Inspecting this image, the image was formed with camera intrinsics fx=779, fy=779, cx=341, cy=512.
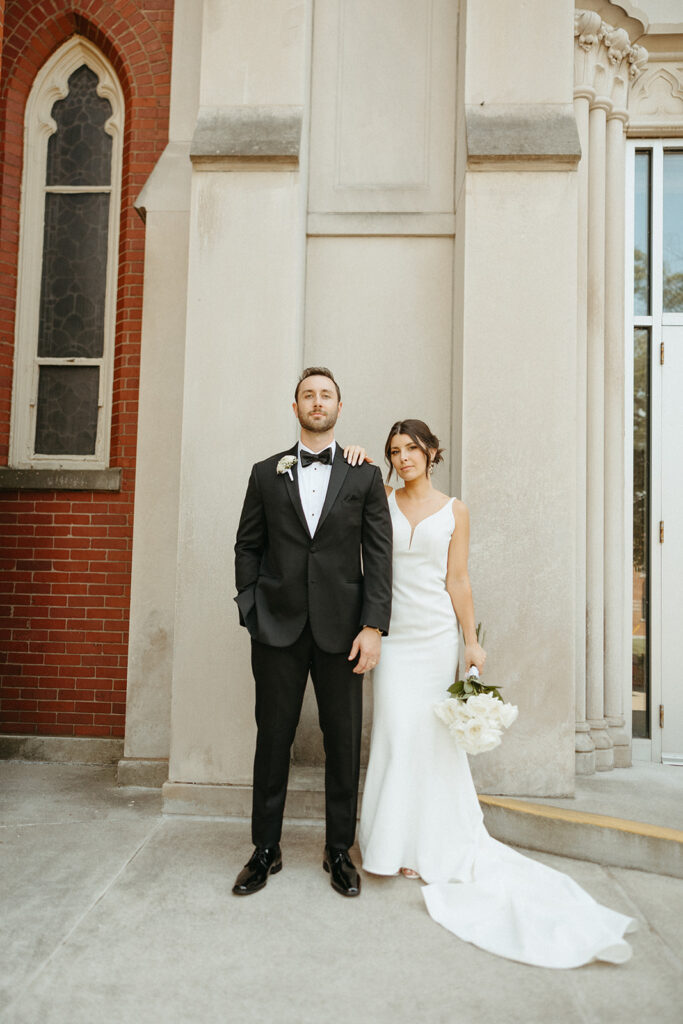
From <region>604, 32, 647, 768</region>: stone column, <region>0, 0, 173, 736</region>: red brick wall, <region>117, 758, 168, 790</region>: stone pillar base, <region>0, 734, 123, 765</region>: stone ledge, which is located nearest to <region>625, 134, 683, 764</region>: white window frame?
<region>604, 32, 647, 768</region>: stone column

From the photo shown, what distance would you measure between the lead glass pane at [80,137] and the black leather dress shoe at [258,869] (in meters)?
5.40

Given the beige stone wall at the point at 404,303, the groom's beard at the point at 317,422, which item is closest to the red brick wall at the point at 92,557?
the beige stone wall at the point at 404,303

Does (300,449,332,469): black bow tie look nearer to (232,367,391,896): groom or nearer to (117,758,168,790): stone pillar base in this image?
(232,367,391,896): groom

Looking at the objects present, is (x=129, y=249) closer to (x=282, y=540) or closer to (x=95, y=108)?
(x=95, y=108)

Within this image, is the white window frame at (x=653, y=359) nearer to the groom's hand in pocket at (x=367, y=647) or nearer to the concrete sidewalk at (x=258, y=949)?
the concrete sidewalk at (x=258, y=949)

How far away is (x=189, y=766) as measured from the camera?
4977mm

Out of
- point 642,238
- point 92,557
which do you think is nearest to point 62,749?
point 92,557

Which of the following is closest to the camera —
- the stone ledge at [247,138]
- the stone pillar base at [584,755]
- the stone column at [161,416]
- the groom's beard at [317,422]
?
the groom's beard at [317,422]

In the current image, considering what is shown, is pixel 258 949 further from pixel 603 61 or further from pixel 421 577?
pixel 603 61

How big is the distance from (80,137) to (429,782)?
230 inches

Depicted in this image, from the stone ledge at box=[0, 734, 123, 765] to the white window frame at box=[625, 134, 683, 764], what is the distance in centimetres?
405

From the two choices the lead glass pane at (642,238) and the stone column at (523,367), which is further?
the lead glass pane at (642,238)

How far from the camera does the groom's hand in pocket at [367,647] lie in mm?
3871

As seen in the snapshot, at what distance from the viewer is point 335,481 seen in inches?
157
